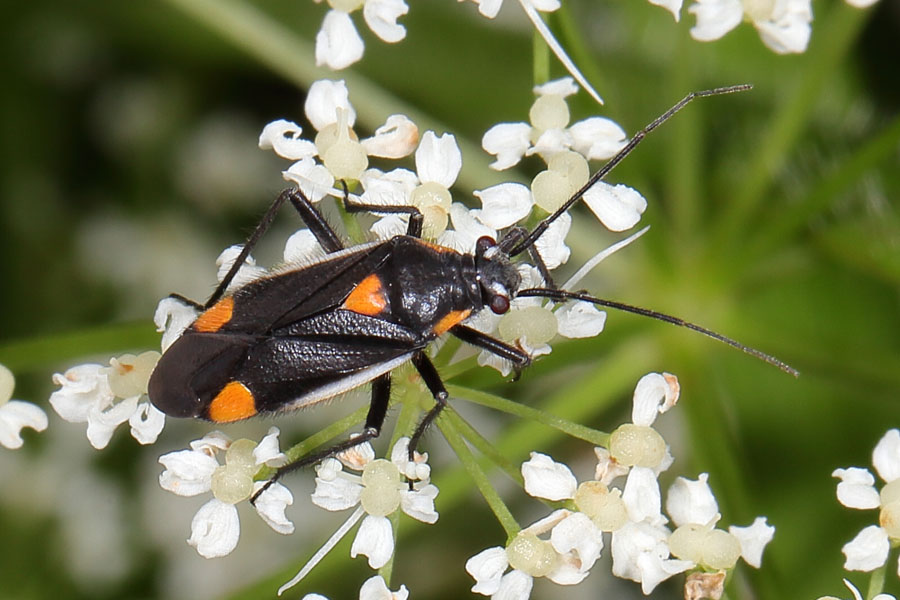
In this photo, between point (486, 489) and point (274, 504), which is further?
point (274, 504)

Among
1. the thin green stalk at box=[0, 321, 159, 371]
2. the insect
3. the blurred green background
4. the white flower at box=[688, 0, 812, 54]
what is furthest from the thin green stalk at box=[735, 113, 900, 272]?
the thin green stalk at box=[0, 321, 159, 371]

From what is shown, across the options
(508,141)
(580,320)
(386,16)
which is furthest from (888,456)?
(386,16)

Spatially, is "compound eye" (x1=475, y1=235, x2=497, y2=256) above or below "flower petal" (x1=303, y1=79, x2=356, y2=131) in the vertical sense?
below

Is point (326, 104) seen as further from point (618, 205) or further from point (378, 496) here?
point (378, 496)

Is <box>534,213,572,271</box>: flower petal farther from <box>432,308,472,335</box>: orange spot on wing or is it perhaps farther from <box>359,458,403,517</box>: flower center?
<box>359,458,403,517</box>: flower center

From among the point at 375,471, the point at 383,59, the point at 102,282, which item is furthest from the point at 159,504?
the point at 375,471

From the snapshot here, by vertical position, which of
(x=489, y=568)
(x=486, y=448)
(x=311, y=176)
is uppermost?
(x=311, y=176)

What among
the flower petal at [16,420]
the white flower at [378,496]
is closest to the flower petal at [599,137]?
the white flower at [378,496]

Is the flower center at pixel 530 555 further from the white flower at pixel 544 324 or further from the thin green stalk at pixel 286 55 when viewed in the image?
the thin green stalk at pixel 286 55
